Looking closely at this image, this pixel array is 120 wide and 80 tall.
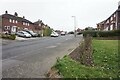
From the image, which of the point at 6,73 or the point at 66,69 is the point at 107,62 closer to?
the point at 66,69

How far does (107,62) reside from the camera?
38.3 ft

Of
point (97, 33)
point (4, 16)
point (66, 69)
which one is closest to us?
point (66, 69)

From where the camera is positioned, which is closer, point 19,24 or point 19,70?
point 19,70

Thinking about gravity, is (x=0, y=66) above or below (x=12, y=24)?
below

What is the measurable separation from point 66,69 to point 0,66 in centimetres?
415

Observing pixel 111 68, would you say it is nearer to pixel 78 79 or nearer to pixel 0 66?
pixel 78 79

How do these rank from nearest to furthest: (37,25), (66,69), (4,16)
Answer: (66,69) → (4,16) → (37,25)

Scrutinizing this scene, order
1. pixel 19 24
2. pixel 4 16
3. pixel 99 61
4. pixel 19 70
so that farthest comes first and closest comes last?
pixel 19 24 < pixel 4 16 < pixel 99 61 < pixel 19 70

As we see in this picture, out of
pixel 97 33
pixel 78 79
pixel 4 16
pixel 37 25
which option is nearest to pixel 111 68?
pixel 78 79

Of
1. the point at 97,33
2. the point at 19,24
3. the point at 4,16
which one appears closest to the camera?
the point at 97,33

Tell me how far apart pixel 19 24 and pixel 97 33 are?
154 feet

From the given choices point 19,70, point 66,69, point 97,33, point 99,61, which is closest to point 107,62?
point 99,61

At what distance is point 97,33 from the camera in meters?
43.9

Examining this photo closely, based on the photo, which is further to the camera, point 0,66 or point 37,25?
point 37,25
